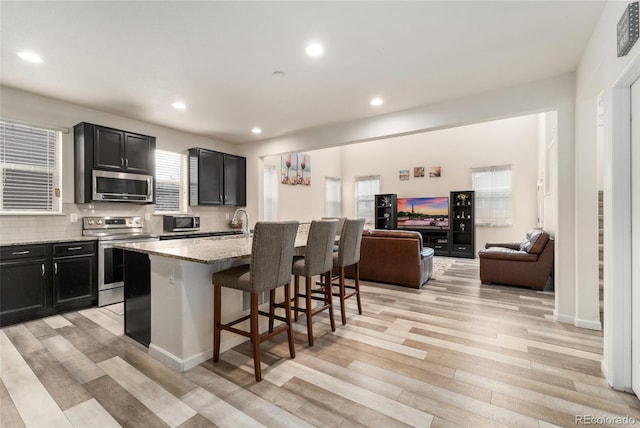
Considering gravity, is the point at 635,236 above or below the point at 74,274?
above

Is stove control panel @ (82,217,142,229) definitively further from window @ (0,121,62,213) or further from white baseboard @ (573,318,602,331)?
white baseboard @ (573,318,602,331)

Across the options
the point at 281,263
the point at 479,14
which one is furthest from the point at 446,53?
the point at 281,263

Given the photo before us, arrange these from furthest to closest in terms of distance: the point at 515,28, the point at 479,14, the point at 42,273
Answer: the point at 42,273, the point at 515,28, the point at 479,14

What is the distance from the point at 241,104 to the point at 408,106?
2.30 meters

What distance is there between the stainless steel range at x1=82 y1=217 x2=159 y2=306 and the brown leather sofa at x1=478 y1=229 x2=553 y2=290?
5.20 meters

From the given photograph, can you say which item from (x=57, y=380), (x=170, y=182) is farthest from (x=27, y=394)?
(x=170, y=182)

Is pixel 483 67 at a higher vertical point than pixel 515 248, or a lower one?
higher

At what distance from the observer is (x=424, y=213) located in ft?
27.3

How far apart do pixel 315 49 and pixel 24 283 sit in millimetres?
3935

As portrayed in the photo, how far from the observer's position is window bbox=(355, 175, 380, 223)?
9.31 metres

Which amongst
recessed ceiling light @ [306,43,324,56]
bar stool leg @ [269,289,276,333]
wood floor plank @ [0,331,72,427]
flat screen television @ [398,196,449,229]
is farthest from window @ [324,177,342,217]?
wood floor plank @ [0,331,72,427]

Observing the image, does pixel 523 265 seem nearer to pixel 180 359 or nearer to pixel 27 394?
pixel 180 359

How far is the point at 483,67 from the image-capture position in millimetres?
3021

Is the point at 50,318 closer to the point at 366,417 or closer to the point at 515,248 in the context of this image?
the point at 366,417
